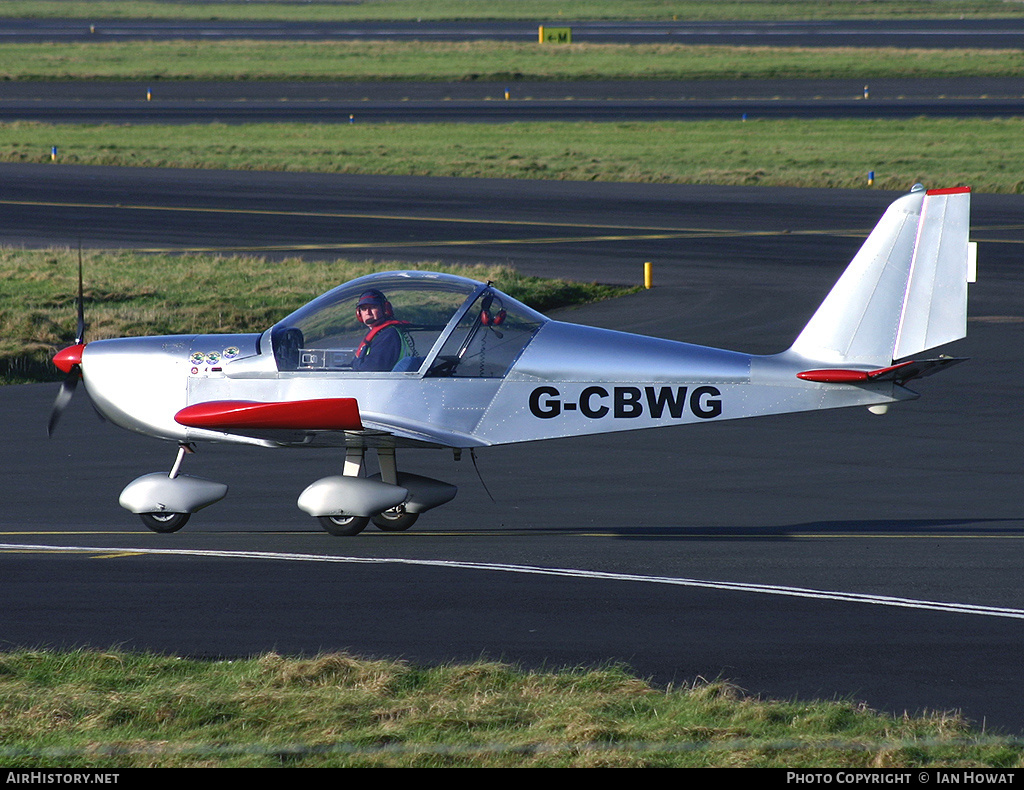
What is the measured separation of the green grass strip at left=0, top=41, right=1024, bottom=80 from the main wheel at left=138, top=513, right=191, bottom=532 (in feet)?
240

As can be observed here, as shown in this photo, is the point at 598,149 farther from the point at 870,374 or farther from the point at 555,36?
the point at 555,36

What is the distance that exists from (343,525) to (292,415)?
56.0 inches

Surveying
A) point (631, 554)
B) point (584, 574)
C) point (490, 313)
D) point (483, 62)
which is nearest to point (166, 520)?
point (490, 313)

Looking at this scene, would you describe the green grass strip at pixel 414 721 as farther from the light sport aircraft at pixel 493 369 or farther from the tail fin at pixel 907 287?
the tail fin at pixel 907 287

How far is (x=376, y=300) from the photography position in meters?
12.6

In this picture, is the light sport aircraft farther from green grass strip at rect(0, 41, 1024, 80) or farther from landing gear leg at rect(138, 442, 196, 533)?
green grass strip at rect(0, 41, 1024, 80)

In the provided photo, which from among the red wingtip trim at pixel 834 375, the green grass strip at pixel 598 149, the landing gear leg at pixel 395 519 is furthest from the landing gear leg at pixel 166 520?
the green grass strip at pixel 598 149

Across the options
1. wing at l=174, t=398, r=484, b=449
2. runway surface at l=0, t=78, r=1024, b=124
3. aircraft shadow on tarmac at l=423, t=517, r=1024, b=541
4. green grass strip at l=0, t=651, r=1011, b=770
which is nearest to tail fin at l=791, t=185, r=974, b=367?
aircraft shadow on tarmac at l=423, t=517, r=1024, b=541

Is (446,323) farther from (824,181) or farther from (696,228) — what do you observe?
(824,181)

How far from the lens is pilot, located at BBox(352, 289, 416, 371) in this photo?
41.3ft

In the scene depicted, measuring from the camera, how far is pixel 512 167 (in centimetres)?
5084

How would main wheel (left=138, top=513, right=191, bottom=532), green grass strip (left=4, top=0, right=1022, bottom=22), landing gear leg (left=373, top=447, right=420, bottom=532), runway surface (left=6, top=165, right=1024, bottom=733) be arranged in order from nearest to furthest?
1. runway surface (left=6, top=165, right=1024, bottom=733)
2. main wheel (left=138, top=513, right=191, bottom=532)
3. landing gear leg (left=373, top=447, right=420, bottom=532)
4. green grass strip (left=4, top=0, right=1022, bottom=22)

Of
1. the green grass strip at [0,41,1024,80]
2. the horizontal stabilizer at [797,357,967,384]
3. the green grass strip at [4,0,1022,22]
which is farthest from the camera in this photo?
the green grass strip at [4,0,1022,22]

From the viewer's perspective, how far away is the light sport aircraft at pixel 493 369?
12.5m
